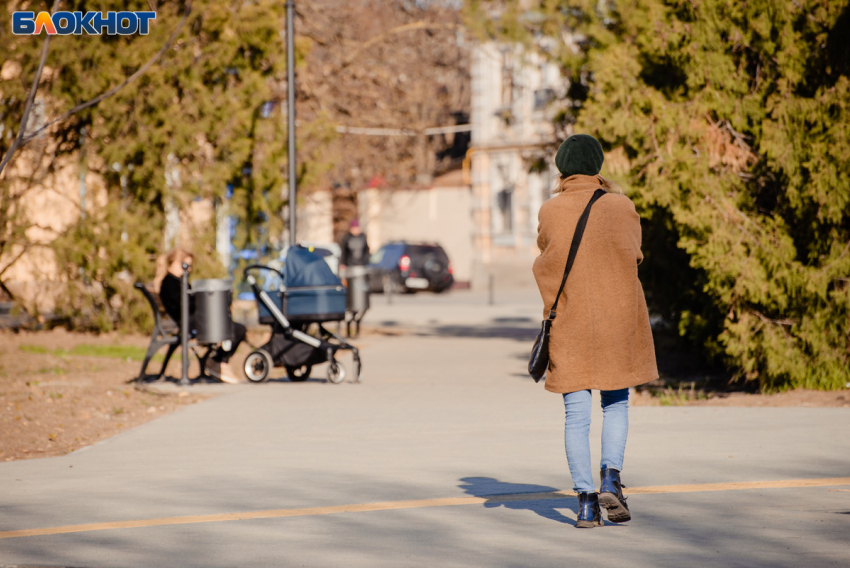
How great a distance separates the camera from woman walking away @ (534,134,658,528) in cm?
543

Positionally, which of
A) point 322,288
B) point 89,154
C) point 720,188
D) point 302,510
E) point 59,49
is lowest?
point 302,510

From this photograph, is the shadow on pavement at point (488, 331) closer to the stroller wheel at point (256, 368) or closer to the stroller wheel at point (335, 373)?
the stroller wheel at point (335, 373)

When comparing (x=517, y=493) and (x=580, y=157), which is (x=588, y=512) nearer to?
(x=517, y=493)

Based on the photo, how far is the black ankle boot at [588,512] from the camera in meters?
5.46

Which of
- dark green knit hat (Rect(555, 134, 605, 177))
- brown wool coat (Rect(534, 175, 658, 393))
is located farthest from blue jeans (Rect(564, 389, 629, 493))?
dark green knit hat (Rect(555, 134, 605, 177))

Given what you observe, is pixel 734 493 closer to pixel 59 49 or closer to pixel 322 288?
pixel 322 288

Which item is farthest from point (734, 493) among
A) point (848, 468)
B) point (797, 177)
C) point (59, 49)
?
point (59, 49)

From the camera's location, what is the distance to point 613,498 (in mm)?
5430

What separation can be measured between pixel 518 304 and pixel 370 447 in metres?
20.1

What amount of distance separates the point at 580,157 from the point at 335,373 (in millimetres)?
6662

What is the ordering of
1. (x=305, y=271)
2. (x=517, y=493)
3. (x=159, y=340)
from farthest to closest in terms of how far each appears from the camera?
1. (x=305, y=271)
2. (x=159, y=340)
3. (x=517, y=493)

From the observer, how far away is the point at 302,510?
5.97 m

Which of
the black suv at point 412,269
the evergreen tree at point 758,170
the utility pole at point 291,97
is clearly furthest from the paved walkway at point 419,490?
the black suv at point 412,269

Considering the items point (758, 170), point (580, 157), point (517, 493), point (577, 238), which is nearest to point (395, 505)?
point (517, 493)
